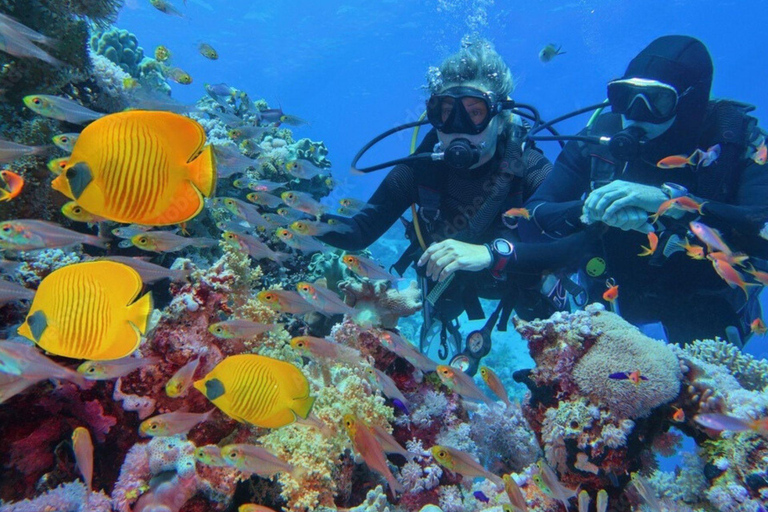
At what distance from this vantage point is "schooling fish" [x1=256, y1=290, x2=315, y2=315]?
2988mm

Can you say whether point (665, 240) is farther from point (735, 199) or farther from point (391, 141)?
point (391, 141)

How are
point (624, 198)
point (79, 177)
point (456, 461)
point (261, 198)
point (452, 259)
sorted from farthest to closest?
point (261, 198)
point (452, 259)
point (624, 198)
point (456, 461)
point (79, 177)

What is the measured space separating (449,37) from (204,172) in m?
76.3

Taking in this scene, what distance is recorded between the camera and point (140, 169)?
1147mm

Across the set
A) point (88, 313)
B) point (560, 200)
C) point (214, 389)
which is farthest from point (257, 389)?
point (560, 200)

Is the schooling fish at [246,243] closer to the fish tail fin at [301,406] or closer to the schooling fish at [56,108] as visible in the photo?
the schooling fish at [56,108]

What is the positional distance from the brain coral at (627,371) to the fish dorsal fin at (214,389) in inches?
100

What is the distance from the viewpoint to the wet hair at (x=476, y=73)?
5203 millimetres

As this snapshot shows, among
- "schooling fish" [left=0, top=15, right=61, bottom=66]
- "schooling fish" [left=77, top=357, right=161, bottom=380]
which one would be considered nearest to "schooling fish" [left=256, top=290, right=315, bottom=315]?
"schooling fish" [left=77, top=357, right=161, bottom=380]

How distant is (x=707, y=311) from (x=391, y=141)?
12008 cm

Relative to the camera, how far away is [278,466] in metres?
2.12

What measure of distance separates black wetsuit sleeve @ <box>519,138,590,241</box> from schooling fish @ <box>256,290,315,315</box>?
3.08 meters

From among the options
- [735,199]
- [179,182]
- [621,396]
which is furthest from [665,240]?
[179,182]

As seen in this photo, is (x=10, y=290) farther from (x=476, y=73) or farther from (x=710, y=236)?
(x=710, y=236)
